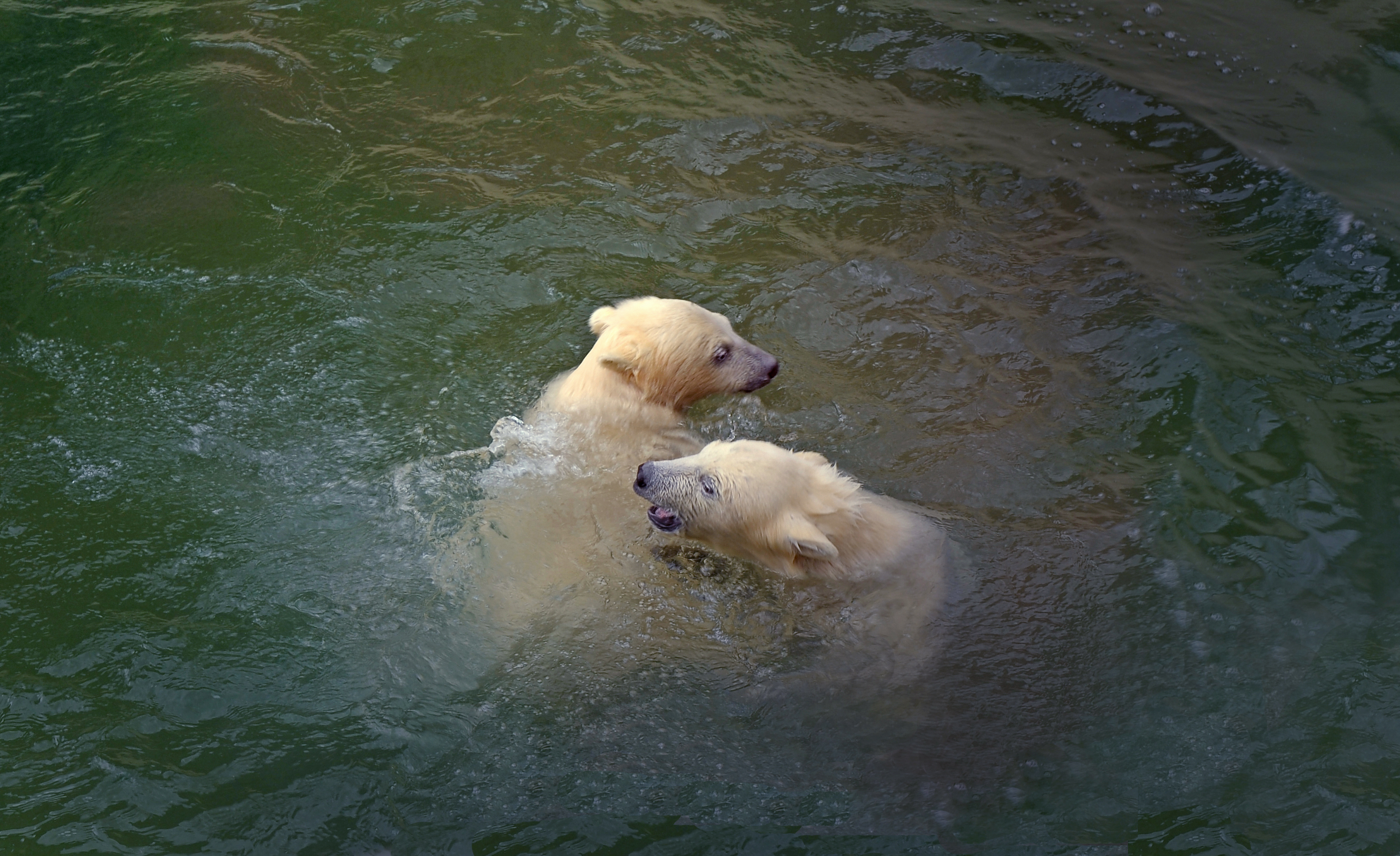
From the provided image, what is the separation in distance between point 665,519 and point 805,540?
24.6 inches

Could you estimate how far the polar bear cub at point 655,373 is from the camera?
456 centimetres

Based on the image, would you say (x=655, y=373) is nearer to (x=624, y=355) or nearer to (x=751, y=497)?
(x=624, y=355)

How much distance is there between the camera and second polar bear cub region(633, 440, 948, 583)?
398 cm

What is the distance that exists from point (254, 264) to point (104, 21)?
3.55 meters

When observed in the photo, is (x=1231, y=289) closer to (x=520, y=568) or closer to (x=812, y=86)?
(x=812, y=86)

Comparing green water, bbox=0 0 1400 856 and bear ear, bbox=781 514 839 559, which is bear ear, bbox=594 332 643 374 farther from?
bear ear, bbox=781 514 839 559

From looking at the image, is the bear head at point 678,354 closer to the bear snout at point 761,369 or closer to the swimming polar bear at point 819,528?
the bear snout at point 761,369

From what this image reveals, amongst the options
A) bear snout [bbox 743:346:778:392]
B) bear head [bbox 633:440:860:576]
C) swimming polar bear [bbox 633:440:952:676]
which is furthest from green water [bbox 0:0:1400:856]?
bear snout [bbox 743:346:778:392]

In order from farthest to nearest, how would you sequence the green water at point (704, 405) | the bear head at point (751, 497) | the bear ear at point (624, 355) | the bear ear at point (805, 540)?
the bear ear at point (624, 355)
the bear head at point (751, 497)
the bear ear at point (805, 540)
the green water at point (704, 405)

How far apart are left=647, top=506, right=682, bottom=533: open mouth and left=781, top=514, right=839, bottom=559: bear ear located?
47cm

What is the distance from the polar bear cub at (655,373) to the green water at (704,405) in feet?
1.89

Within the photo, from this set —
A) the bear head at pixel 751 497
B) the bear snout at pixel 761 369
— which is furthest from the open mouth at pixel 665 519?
the bear snout at pixel 761 369

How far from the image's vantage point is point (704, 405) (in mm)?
5270

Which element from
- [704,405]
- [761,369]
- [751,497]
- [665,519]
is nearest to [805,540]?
[751,497]
